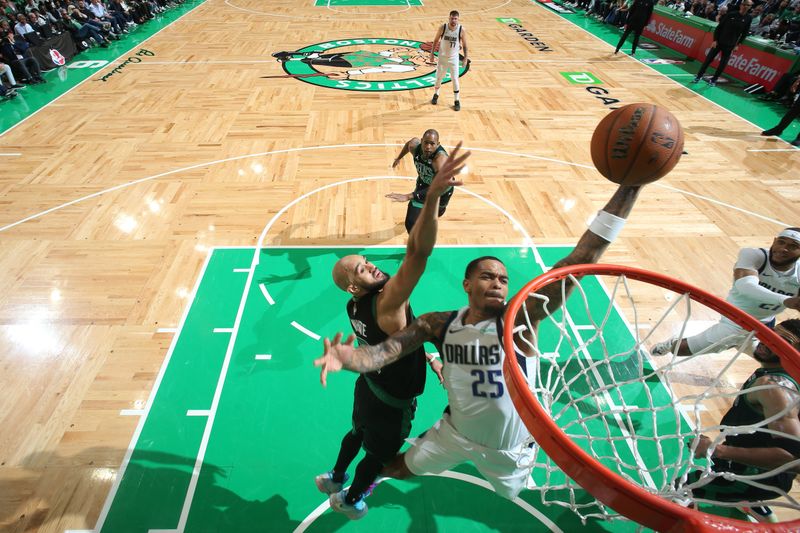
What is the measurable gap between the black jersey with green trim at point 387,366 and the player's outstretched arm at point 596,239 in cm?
68

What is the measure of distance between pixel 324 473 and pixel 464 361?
166 cm

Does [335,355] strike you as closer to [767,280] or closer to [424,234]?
[424,234]

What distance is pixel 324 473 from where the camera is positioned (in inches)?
130

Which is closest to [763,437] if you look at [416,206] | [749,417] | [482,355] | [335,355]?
[749,417]

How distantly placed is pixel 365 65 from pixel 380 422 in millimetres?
11449

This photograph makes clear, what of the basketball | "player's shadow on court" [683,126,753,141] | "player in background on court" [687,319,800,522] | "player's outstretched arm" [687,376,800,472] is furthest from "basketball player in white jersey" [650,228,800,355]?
"player's shadow on court" [683,126,753,141]

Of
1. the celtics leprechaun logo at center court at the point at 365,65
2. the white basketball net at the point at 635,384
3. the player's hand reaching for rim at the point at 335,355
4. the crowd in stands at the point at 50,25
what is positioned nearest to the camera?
the player's hand reaching for rim at the point at 335,355

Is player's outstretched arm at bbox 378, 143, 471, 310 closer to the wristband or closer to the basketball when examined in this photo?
the wristband

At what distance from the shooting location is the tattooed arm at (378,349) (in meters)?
2.04

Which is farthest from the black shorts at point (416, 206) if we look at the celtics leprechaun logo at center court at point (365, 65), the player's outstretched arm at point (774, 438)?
the celtics leprechaun logo at center court at point (365, 65)

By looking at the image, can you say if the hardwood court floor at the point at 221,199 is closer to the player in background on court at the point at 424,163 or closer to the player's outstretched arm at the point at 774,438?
the player in background on court at the point at 424,163

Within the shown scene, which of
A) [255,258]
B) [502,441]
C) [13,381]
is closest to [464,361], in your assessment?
[502,441]

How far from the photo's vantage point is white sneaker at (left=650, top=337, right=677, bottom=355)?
4184 mm

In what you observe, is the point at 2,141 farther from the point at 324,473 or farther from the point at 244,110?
the point at 324,473
